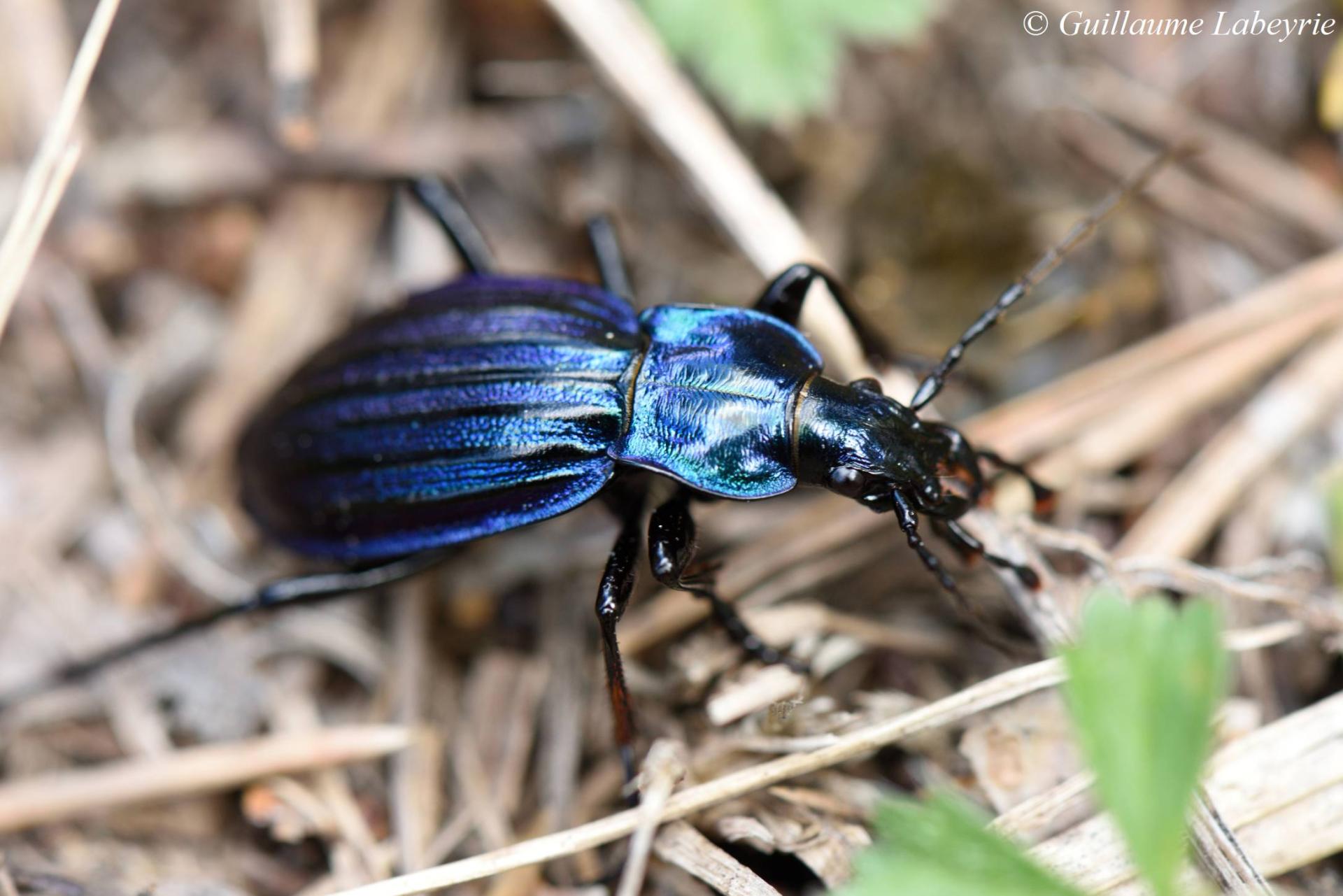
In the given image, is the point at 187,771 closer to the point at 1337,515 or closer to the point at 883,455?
the point at 883,455

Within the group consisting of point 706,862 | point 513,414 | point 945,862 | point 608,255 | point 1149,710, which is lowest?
point 945,862

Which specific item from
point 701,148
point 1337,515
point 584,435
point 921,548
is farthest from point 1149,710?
point 701,148

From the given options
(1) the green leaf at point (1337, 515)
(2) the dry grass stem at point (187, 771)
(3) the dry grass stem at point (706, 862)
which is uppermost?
(2) the dry grass stem at point (187, 771)

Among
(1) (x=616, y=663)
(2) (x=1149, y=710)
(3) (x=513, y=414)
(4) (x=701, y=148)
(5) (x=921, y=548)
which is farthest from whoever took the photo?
(4) (x=701, y=148)

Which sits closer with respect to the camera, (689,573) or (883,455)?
(883,455)

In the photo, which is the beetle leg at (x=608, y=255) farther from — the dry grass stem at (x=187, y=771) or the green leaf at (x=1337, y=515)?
the green leaf at (x=1337, y=515)

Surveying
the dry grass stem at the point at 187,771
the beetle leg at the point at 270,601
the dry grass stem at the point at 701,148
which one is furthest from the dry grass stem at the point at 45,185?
the dry grass stem at the point at 701,148

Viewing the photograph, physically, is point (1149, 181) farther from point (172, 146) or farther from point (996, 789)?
point (172, 146)
